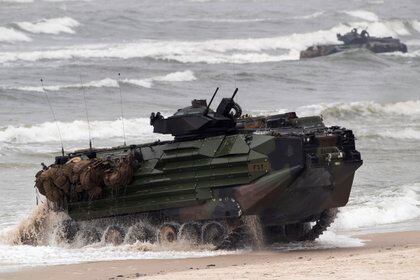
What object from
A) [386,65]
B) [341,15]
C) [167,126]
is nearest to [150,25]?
[341,15]

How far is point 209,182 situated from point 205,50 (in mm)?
54298

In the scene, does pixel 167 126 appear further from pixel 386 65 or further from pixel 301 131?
pixel 386 65

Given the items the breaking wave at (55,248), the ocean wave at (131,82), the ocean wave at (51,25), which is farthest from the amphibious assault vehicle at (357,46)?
the breaking wave at (55,248)

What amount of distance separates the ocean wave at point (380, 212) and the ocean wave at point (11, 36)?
48.3 metres

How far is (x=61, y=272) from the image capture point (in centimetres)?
1898

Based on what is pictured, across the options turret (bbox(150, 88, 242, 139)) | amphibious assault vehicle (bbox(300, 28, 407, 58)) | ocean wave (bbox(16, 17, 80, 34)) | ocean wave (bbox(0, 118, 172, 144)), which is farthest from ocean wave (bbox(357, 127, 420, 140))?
ocean wave (bbox(16, 17, 80, 34))

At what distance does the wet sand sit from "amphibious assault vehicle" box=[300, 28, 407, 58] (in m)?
47.6

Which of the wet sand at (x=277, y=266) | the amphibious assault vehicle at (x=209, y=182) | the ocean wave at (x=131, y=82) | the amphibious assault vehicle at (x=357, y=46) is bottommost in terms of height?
the wet sand at (x=277, y=266)

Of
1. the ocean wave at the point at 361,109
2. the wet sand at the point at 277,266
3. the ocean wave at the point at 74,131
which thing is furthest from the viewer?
the ocean wave at the point at 361,109

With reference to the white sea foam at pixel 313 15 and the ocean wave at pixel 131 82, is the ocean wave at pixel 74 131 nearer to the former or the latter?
the ocean wave at pixel 131 82

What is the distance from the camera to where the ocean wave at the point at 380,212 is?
82.2ft

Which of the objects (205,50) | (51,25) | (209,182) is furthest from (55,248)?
(51,25)

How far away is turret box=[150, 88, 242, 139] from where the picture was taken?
22.0 m

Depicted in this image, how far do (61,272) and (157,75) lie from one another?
38.3 metres
